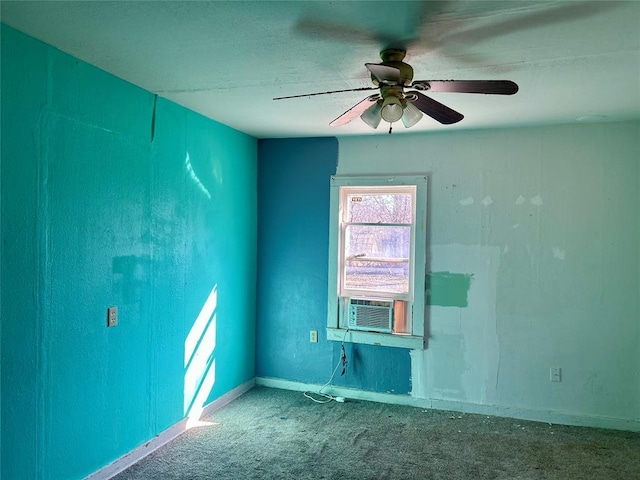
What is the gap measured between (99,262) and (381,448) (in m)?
2.16

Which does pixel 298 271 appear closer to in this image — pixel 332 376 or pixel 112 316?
pixel 332 376

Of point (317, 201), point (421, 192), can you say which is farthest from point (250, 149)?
point (421, 192)

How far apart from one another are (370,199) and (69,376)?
266 cm

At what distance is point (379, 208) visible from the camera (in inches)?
163

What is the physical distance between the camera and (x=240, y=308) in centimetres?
423

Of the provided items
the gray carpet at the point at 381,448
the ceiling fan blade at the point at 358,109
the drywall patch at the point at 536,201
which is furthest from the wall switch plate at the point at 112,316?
the drywall patch at the point at 536,201

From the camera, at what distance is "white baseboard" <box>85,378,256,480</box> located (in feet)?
8.92

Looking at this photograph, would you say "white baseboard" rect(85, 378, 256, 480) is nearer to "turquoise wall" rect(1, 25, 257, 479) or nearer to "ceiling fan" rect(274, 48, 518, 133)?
"turquoise wall" rect(1, 25, 257, 479)

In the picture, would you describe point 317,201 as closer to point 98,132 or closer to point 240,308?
point 240,308

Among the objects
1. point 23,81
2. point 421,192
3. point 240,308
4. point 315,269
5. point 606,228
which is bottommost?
point 240,308

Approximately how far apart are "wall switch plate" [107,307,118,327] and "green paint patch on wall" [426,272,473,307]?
240 cm

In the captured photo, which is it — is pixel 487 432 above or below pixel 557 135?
below

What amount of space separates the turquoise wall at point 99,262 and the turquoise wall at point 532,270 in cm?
173

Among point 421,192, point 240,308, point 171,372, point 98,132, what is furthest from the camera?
point 240,308
